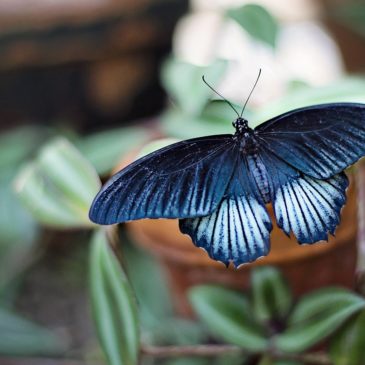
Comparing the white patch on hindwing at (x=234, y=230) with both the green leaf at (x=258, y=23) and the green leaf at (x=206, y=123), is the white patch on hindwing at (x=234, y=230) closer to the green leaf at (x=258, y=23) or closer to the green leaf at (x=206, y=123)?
the green leaf at (x=206, y=123)

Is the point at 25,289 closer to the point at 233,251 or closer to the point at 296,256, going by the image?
the point at 296,256

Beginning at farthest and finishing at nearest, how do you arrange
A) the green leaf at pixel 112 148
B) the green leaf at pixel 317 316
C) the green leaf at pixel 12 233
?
the green leaf at pixel 12 233 < the green leaf at pixel 112 148 < the green leaf at pixel 317 316

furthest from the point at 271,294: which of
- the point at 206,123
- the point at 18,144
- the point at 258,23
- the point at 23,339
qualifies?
the point at 18,144

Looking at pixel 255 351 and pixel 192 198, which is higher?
pixel 192 198

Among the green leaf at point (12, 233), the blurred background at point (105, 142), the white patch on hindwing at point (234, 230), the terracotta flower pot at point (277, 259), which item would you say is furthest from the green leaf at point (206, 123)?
the green leaf at point (12, 233)

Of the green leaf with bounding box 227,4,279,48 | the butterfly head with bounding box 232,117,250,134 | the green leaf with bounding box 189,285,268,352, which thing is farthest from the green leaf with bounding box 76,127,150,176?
the butterfly head with bounding box 232,117,250,134

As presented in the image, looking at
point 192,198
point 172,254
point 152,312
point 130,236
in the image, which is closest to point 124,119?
point 130,236

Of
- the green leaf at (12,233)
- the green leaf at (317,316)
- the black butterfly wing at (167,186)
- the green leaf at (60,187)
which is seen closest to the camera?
the black butterfly wing at (167,186)
